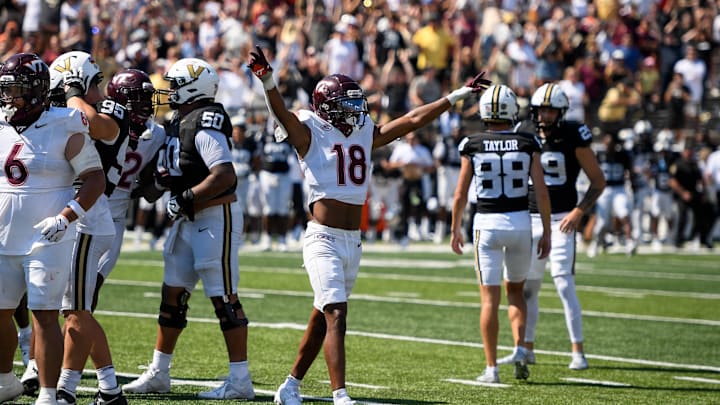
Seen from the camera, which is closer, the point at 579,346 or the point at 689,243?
the point at 579,346

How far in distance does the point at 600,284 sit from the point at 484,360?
20.8ft

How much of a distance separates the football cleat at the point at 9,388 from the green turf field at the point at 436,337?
421mm

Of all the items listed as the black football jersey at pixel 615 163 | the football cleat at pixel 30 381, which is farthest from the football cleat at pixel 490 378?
the black football jersey at pixel 615 163

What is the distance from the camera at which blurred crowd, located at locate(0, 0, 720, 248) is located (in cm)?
2273

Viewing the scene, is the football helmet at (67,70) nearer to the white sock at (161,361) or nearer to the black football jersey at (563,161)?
the white sock at (161,361)

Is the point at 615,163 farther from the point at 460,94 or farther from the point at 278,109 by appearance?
the point at 278,109

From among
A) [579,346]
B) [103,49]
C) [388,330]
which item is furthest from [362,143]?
[103,49]

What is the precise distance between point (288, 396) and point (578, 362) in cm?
302

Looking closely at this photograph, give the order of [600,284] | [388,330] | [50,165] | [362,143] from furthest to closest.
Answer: [600,284]
[388,330]
[362,143]
[50,165]

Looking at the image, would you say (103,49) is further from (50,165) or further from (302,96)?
(50,165)

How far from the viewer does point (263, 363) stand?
9.11 meters

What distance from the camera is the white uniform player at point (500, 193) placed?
888 centimetres

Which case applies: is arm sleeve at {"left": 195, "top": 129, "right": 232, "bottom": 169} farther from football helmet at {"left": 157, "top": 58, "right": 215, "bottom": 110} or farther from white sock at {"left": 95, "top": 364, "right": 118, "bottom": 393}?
white sock at {"left": 95, "top": 364, "right": 118, "bottom": 393}

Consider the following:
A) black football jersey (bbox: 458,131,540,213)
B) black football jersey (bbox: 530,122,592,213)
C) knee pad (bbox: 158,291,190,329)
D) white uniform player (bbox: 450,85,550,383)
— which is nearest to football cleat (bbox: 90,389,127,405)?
knee pad (bbox: 158,291,190,329)
